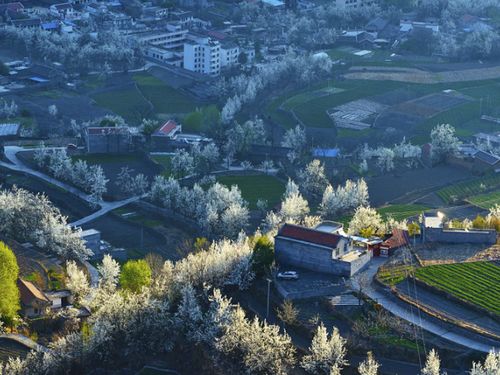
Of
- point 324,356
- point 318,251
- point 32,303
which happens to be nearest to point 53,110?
point 32,303

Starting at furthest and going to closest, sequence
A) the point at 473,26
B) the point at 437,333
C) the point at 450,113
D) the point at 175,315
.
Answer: the point at 473,26, the point at 450,113, the point at 175,315, the point at 437,333

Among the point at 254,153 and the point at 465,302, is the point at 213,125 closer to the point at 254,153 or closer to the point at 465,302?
the point at 254,153

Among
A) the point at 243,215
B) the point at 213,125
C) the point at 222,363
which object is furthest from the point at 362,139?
the point at 222,363

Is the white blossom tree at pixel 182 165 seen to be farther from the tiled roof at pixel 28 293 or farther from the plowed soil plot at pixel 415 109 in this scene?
the tiled roof at pixel 28 293

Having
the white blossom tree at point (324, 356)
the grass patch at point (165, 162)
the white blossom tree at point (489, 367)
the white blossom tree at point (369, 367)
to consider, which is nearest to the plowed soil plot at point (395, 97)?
the grass patch at point (165, 162)

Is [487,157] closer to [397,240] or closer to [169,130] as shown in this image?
[169,130]

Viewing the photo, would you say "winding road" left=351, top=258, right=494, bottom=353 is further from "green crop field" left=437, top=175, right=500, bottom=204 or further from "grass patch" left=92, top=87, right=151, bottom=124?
"grass patch" left=92, top=87, right=151, bottom=124
